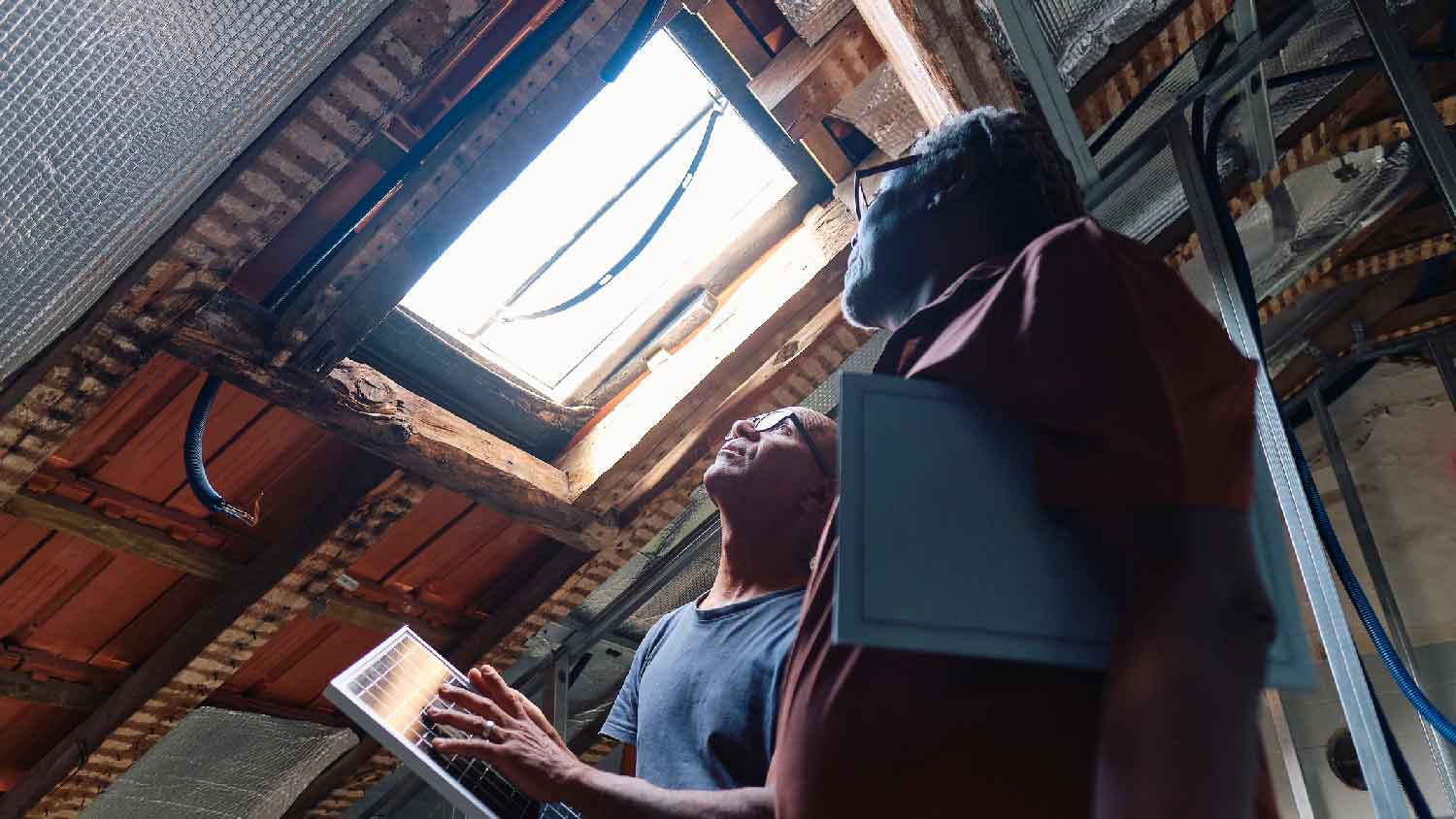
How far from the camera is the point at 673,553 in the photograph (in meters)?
3.38

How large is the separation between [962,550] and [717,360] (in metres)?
2.06

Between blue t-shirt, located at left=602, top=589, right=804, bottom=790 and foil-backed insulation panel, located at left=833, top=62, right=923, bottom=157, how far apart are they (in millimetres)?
1235

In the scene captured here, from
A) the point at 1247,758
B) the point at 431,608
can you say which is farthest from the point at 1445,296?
the point at 1247,758

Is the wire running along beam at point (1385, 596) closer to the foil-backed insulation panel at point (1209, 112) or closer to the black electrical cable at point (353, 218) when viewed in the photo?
the foil-backed insulation panel at point (1209, 112)

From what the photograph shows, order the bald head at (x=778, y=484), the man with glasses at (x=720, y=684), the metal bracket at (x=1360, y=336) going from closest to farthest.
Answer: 1. the man with glasses at (x=720, y=684)
2. the bald head at (x=778, y=484)
3. the metal bracket at (x=1360, y=336)

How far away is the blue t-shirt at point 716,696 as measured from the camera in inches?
48.3

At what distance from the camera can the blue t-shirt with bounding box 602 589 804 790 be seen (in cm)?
123

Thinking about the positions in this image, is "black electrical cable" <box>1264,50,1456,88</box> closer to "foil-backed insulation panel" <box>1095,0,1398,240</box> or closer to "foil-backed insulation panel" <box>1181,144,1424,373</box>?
"foil-backed insulation panel" <box>1095,0,1398,240</box>

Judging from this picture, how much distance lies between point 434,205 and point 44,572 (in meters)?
1.36

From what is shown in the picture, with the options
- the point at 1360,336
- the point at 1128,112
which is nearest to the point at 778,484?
the point at 1128,112

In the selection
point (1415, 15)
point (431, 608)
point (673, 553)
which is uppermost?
point (431, 608)

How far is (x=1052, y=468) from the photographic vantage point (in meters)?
0.58

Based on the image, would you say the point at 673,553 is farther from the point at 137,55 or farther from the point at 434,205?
the point at 137,55

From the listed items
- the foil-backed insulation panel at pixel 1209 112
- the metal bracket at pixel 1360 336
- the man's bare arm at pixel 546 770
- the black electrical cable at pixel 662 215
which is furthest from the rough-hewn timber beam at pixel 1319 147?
the man's bare arm at pixel 546 770
